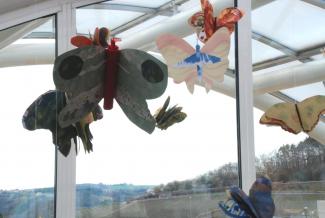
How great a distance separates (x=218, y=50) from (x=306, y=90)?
794mm

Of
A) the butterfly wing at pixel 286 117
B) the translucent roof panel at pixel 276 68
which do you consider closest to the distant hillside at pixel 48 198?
the translucent roof panel at pixel 276 68

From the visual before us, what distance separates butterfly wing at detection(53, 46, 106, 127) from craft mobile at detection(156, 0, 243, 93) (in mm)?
308

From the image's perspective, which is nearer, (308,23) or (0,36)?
(308,23)

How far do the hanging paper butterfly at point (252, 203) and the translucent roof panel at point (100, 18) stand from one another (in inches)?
63.8

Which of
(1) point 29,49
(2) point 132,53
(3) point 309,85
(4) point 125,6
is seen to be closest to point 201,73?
(2) point 132,53

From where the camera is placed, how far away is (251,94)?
2352 millimetres

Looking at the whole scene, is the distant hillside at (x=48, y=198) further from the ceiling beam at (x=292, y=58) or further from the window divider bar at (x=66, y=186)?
the ceiling beam at (x=292, y=58)

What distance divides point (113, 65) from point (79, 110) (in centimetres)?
20

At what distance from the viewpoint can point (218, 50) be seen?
1.70 meters

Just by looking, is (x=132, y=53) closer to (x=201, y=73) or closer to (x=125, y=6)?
(x=201, y=73)

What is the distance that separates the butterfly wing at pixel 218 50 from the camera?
1689 millimetres

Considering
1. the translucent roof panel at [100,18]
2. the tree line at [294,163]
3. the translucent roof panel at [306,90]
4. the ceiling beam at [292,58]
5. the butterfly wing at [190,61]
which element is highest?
the translucent roof panel at [100,18]

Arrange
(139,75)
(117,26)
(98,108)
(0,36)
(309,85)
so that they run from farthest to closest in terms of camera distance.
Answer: (0,36), (117,26), (309,85), (98,108), (139,75)

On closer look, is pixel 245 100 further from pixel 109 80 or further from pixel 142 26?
pixel 109 80
